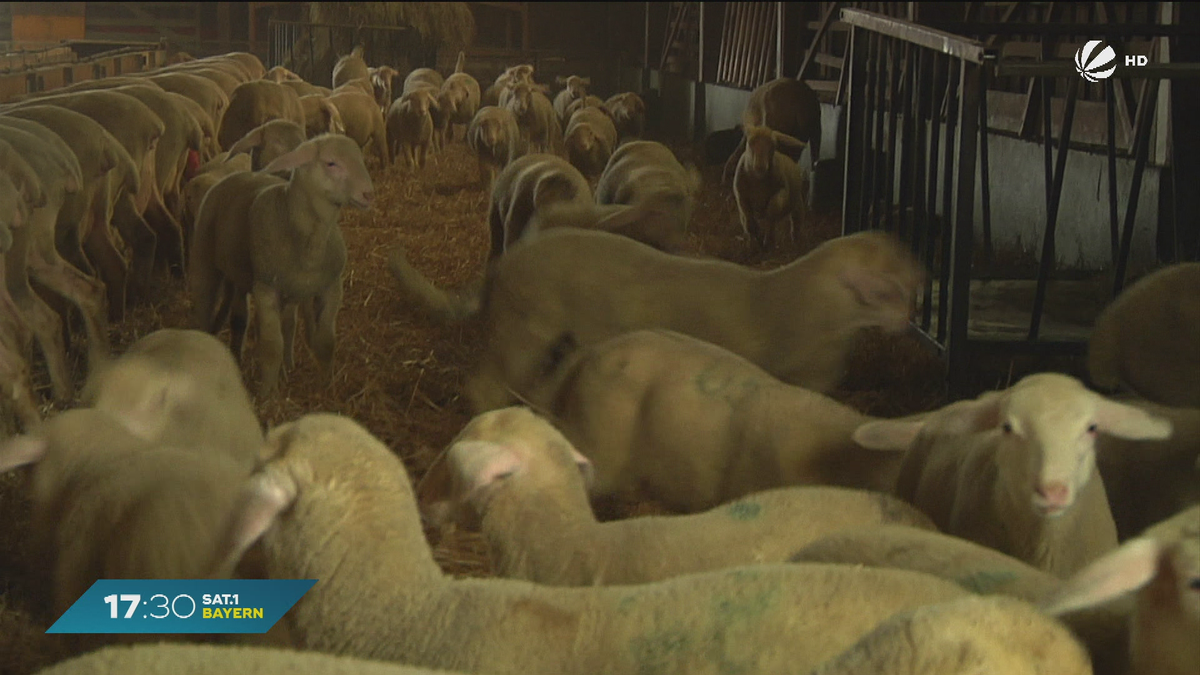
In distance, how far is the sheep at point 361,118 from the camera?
11.4 feet

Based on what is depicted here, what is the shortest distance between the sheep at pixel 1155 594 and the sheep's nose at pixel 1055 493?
1.29 feet

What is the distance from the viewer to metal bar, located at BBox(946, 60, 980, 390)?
3.97 meters

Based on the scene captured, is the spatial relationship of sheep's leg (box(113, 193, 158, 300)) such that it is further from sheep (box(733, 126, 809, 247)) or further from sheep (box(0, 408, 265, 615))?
sheep (box(733, 126, 809, 247))

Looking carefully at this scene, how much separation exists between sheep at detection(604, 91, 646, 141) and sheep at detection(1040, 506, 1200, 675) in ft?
7.27

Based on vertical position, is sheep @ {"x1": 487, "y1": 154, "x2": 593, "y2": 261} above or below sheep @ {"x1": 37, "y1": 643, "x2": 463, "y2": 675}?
above

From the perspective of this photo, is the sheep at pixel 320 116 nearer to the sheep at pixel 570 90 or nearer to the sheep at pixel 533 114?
the sheep at pixel 533 114

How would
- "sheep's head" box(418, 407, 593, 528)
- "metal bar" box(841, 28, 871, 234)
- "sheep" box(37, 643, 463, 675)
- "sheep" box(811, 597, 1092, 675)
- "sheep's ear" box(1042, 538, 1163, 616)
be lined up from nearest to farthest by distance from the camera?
"sheep" box(811, 597, 1092, 675), "sheep" box(37, 643, 463, 675), "sheep's ear" box(1042, 538, 1163, 616), "sheep's head" box(418, 407, 593, 528), "metal bar" box(841, 28, 871, 234)

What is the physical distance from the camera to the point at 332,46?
3.45m

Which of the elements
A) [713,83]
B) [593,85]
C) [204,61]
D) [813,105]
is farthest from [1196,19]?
[204,61]

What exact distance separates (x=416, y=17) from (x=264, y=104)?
16.5 inches

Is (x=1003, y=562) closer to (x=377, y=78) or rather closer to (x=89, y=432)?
(x=89, y=432)

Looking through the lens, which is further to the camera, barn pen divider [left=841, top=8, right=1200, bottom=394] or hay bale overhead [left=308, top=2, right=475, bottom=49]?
barn pen divider [left=841, top=8, right=1200, bottom=394]

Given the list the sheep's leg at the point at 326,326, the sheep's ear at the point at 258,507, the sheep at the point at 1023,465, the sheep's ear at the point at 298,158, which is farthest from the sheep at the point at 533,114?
the sheep's ear at the point at 258,507

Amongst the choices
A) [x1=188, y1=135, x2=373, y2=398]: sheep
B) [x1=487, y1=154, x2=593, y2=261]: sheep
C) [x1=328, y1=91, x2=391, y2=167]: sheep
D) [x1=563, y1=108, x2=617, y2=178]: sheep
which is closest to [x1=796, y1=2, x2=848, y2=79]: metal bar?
[x1=563, y1=108, x2=617, y2=178]: sheep
